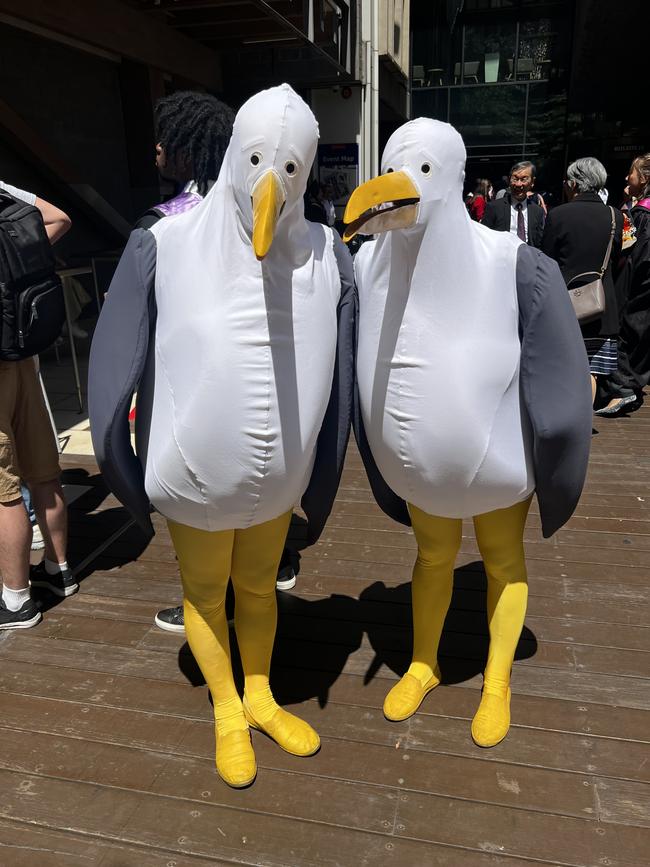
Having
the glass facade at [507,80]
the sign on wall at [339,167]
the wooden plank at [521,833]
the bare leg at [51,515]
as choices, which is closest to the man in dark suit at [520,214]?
the bare leg at [51,515]

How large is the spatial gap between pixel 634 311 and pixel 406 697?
4.14m

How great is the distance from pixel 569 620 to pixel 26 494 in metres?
2.34

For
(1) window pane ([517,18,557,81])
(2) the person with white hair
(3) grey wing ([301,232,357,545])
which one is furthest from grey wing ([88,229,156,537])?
(1) window pane ([517,18,557,81])

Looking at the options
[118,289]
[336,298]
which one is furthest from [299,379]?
[118,289]

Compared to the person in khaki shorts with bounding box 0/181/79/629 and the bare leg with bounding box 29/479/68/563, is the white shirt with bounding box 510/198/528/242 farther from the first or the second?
the bare leg with bounding box 29/479/68/563

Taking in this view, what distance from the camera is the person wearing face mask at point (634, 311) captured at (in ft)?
15.4

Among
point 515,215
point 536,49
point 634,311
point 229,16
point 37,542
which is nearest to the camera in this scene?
point 37,542

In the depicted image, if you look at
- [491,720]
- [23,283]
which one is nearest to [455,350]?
[491,720]

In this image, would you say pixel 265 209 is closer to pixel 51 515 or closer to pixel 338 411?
pixel 338 411

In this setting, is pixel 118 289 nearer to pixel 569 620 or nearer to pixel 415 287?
pixel 415 287

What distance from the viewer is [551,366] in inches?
61.2

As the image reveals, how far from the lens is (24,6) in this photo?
4.71 meters

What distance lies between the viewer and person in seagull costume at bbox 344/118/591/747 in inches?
57.4

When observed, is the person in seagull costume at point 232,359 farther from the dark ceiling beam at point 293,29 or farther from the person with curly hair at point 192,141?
the dark ceiling beam at point 293,29
